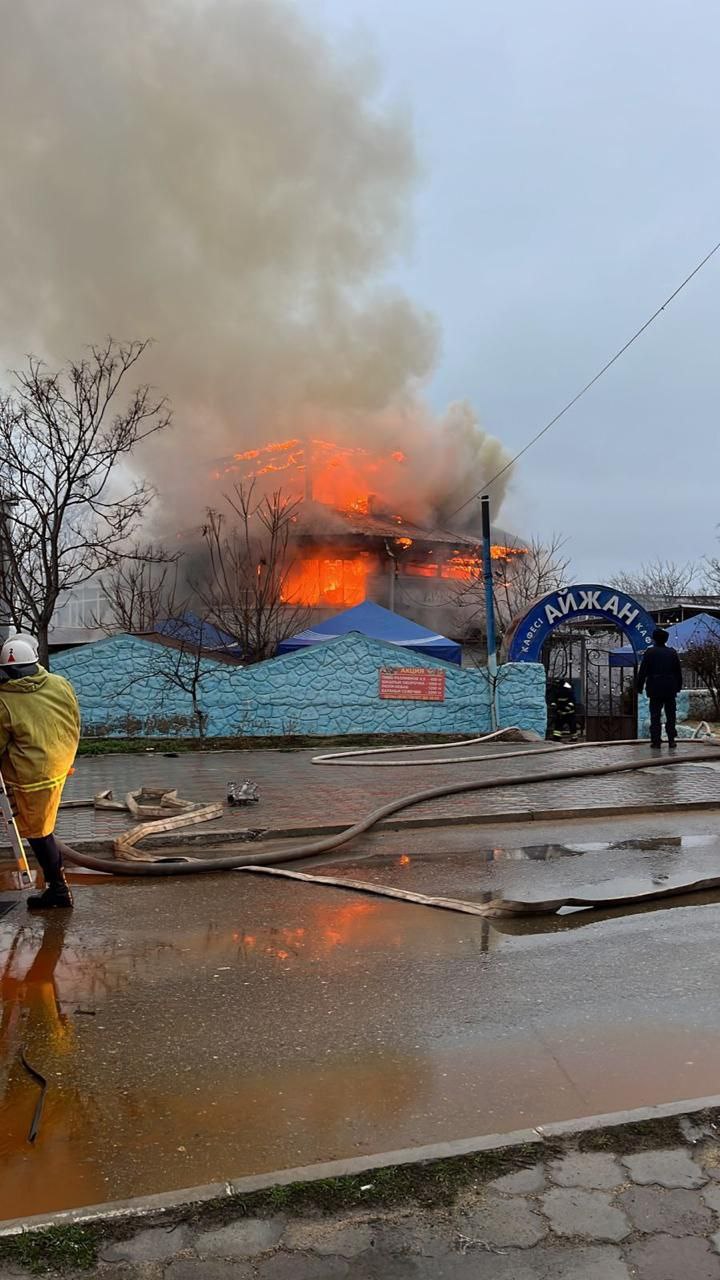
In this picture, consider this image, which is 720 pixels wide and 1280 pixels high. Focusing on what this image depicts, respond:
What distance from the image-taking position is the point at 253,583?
27406 millimetres

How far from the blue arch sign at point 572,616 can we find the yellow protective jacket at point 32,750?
506 inches

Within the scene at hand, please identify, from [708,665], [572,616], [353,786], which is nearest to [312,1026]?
[353,786]

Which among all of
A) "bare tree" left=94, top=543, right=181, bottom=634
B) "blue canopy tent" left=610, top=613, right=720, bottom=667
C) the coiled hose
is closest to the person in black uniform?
the coiled hose

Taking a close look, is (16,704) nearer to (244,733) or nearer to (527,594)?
(244,733)

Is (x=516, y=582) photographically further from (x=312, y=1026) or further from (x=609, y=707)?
(x=312, y=1026)

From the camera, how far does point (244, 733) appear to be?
16.1 m

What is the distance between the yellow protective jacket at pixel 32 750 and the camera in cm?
462

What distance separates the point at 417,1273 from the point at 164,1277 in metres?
0.54

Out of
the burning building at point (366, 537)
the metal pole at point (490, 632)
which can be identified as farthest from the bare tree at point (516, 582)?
the metal pole at point (490, 632)

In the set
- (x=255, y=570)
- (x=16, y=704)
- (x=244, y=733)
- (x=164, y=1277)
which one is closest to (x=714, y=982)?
(x=164, y=1277)

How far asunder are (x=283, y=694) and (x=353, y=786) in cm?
718

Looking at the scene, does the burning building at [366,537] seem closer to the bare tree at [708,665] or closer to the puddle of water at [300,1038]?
the bare tree at [708,665]

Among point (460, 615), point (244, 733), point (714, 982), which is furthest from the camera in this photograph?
point (460, 615)

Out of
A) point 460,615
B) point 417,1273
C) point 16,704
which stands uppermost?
point 460,615
